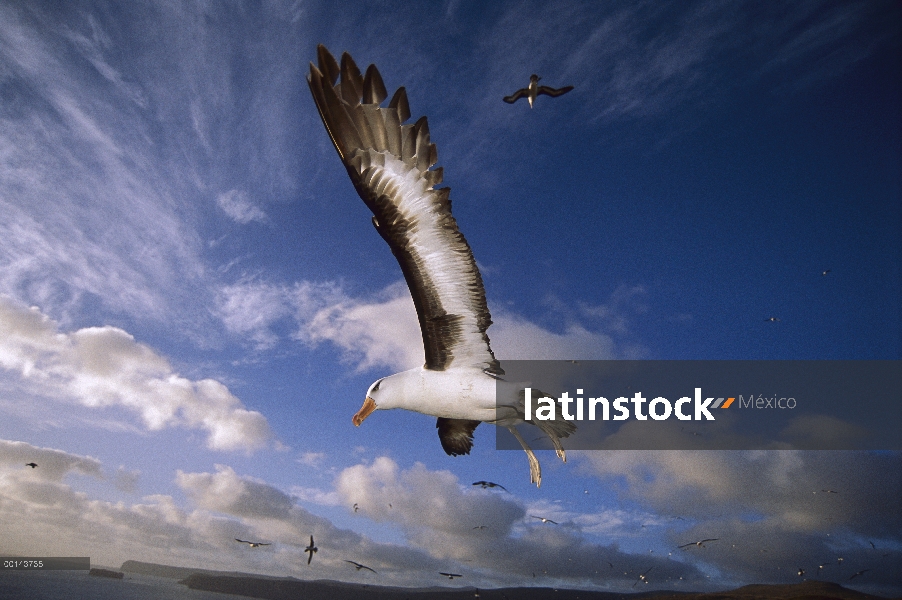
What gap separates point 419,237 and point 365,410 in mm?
3243

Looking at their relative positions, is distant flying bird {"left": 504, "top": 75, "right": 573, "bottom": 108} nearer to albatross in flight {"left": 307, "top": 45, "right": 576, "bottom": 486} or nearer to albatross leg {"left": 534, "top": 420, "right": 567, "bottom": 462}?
albatross in flight {"left": 307, "top": 45, "right": 576, "bottom": 486}

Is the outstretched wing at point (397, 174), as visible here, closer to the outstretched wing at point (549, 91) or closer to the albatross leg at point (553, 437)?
the albatross leg at point (553, 437)

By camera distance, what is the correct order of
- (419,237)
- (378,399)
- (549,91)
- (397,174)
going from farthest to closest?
(549,91)
(378,399)
(419,237)
(397,174)

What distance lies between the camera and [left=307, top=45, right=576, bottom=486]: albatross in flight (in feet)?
21.5

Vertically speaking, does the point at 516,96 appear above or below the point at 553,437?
above

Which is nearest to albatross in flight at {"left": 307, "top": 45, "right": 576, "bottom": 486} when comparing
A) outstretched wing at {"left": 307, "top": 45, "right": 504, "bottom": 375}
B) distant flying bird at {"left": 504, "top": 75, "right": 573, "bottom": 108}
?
outstretched wing at {"left": 307, "top": 45, "right": 504, "bottom": 375}

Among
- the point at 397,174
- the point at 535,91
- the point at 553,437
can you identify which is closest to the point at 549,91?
the point at 535,91

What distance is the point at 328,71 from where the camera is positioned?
6.41 metres

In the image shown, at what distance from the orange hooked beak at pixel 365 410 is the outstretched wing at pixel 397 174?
7.36 feet

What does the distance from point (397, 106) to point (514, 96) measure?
4790mm

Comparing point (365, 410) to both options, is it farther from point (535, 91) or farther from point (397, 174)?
point (535, 91)

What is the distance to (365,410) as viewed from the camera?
8602mm

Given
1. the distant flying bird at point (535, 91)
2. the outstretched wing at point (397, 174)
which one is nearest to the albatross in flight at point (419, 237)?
the outstretched wing at point (397, 174)

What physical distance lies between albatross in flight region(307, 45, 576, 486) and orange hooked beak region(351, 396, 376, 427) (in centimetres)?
17
